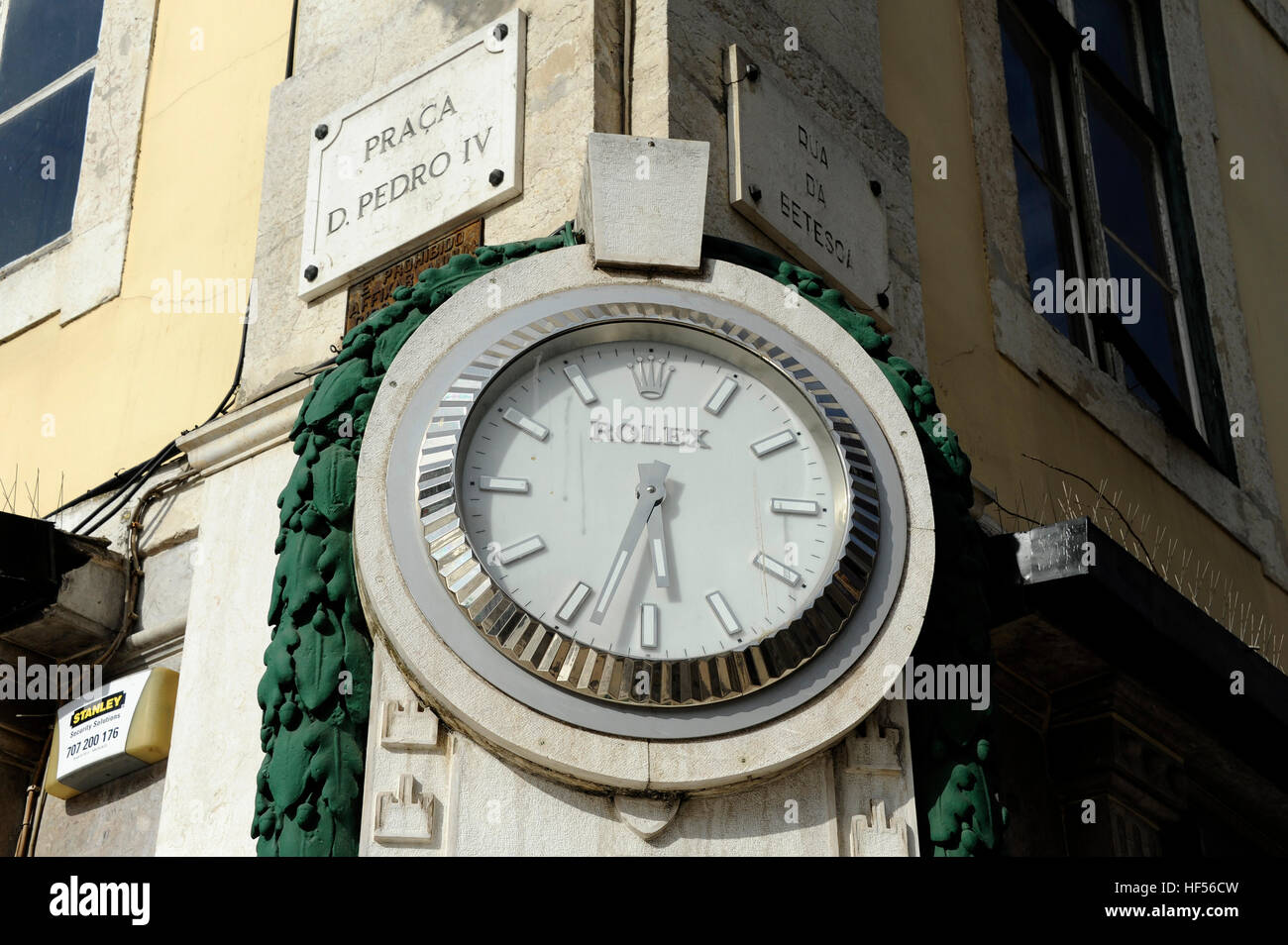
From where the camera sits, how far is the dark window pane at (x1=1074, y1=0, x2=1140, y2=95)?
9227 mm

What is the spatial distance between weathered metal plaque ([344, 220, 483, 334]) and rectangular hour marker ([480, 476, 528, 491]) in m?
1.12

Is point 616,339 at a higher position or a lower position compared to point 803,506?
higher

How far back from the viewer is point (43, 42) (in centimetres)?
832

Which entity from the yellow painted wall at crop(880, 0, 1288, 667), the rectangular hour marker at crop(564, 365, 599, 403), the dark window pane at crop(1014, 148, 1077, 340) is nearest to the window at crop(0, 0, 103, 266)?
the yellow painted wall at crop(880, 0, 1288, 667)

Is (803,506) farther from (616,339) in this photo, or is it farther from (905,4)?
(905,4)

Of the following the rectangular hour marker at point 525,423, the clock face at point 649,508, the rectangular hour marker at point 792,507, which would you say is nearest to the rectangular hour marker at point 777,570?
the clock face at point 649,508

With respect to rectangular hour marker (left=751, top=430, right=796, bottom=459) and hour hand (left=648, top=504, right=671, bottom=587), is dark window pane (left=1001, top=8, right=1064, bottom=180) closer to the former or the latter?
rectangular hour marker (left=751, top=430, right=796, bottom=459)

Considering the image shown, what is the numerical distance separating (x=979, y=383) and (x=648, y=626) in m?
2.74

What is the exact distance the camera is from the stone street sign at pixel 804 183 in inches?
227

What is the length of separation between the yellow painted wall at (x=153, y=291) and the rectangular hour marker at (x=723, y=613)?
8.24 ft
